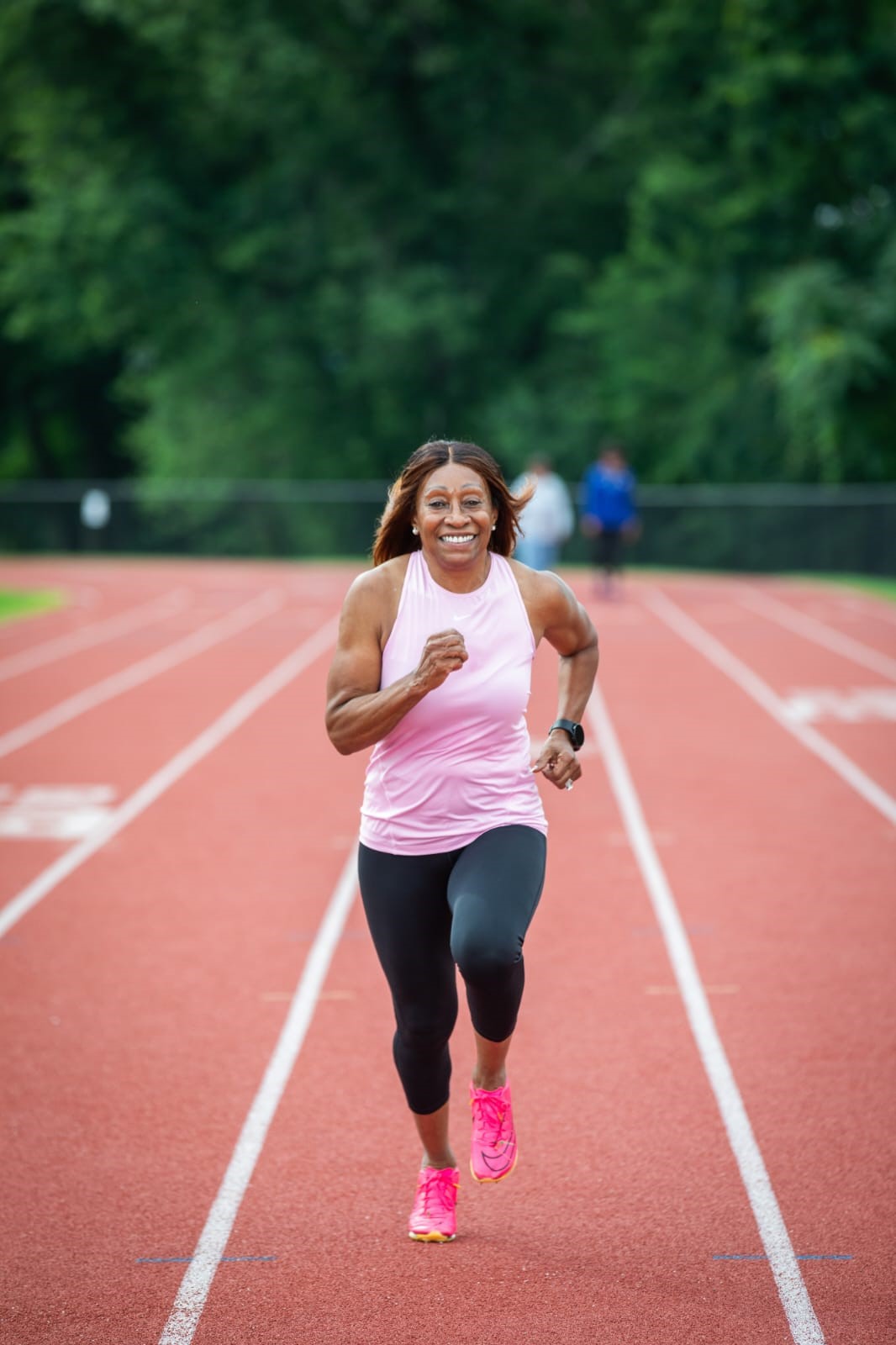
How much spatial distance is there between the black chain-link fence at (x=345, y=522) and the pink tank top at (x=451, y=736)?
23944mm

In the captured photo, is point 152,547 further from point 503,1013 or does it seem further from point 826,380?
point 503,1013

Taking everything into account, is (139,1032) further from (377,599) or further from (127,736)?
(127,736)

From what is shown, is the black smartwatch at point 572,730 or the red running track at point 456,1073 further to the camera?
the black smartwatch at point 572,730

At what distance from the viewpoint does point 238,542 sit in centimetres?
3456

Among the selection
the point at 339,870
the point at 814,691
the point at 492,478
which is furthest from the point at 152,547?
the point at 492,478

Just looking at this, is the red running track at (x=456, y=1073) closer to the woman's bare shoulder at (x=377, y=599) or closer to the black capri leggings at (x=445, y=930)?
the black capri leggings at (x=445, y=930)

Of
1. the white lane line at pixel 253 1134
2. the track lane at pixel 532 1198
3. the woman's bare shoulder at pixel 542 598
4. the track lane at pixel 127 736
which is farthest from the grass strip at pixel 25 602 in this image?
the woman's bare shoulder at pixel 542 598

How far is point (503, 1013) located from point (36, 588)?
24934mm

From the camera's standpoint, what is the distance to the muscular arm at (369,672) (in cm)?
358

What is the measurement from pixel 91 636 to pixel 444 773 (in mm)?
16039

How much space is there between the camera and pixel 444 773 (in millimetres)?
3750

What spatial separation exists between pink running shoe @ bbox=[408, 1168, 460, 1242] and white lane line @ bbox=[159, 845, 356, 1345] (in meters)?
0.50

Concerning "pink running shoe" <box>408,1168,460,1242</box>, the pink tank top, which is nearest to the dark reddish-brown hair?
the pink tank top

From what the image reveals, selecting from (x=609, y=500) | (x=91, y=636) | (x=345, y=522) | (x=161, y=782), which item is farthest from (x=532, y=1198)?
(x=345, y=522)
